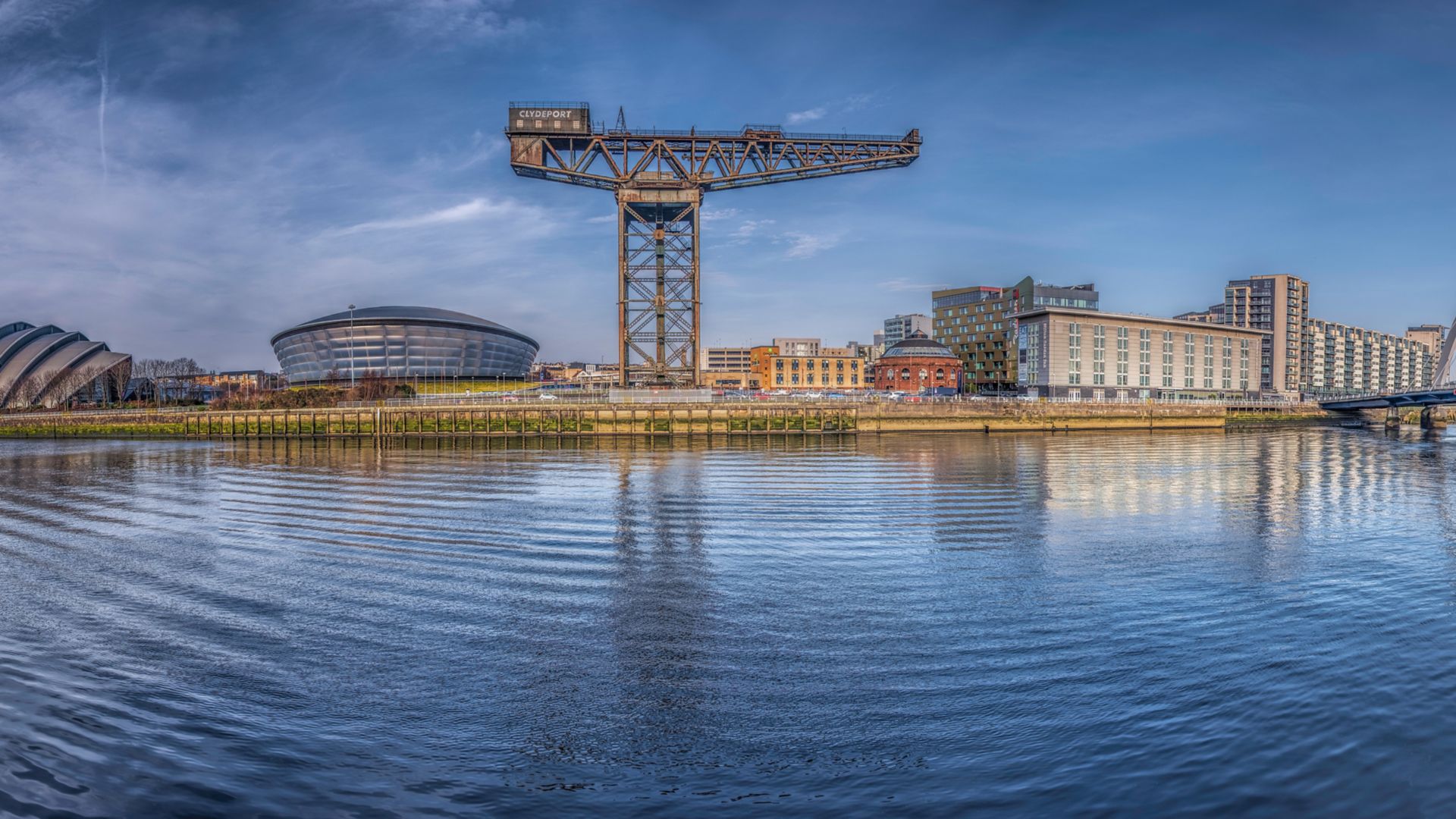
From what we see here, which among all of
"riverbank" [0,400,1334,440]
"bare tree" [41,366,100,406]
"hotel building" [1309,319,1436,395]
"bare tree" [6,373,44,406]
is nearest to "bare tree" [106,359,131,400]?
"bare tree" [41,366,100,406]

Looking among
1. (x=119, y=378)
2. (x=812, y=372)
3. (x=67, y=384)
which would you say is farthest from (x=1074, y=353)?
(x=67, y=384)

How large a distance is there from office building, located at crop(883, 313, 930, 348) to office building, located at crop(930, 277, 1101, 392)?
117 ft

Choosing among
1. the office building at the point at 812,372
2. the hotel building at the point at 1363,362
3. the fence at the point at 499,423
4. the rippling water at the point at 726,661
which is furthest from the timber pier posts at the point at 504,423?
the hotel building at the point at 1363,362

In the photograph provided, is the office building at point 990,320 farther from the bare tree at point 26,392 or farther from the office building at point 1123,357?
the bare tree at point 26,392

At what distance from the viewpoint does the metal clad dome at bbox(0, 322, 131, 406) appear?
3428 inches

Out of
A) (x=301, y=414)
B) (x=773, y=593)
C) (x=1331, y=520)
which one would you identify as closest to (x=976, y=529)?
(x=773, y=593)

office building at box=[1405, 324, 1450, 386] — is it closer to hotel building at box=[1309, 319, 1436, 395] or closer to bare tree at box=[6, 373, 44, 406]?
hotel building at box=[1309, 319, 1436, 395]

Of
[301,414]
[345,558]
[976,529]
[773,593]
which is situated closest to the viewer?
[773,593]

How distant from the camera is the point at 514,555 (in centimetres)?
1315

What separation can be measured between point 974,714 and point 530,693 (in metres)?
3.85

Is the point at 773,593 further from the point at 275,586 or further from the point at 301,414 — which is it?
the point at 301,414

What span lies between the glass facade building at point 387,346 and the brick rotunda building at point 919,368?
170 feet

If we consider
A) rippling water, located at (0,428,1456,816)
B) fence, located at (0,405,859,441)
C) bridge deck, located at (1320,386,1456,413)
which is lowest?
rippling water, located at (0,428,1456,816)

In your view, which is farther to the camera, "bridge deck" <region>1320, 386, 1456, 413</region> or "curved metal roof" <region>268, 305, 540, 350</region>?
"curved metal roof" <region>268, 305, 540, 350</region>
